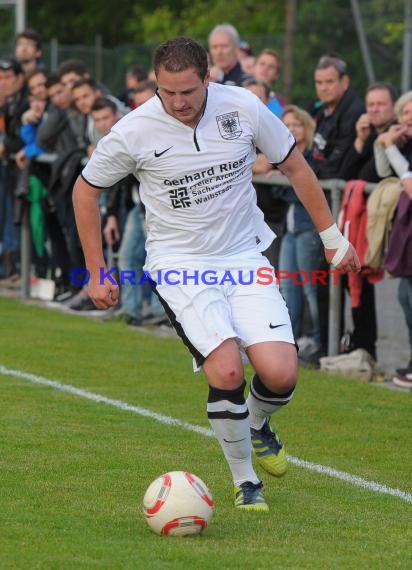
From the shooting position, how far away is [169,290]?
24.0ft

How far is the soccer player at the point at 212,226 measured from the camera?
278 inches

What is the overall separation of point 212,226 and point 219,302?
1.36ft

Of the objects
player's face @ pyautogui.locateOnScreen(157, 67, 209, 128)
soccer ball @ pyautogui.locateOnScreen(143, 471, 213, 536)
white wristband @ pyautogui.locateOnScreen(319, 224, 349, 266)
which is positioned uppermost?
player's face @ pyautogui.locateOnScreen(157, 67, 209, 128)

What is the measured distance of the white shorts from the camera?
7137 millimetres

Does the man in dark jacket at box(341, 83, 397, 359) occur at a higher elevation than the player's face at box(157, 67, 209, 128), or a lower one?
lower

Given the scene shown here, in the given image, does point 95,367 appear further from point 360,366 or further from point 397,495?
point 397,495

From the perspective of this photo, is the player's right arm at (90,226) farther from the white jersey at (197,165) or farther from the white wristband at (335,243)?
the white wristband at (335,243)

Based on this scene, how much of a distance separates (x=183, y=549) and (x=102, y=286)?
154 centimetres

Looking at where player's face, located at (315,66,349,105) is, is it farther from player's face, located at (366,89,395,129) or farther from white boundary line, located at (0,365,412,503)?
white boundary line, located at (0,365,412,503)

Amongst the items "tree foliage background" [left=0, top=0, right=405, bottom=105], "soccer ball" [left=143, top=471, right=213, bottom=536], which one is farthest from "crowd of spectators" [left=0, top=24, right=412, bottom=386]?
"tree foliage background" [left=0, top=0, right=405, bottom=105]

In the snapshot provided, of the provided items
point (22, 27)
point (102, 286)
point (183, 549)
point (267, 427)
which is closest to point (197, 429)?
point (267, 427)

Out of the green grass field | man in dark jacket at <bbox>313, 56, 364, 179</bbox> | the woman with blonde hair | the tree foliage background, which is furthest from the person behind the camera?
the tree foliage background

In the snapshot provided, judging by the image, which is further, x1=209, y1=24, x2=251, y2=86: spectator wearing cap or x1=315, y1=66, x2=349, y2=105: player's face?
x1=209, y1=24, x2=251, y2=86: spectator wearing cap

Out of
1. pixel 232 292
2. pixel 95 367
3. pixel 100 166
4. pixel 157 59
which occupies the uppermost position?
pixel 157 59
